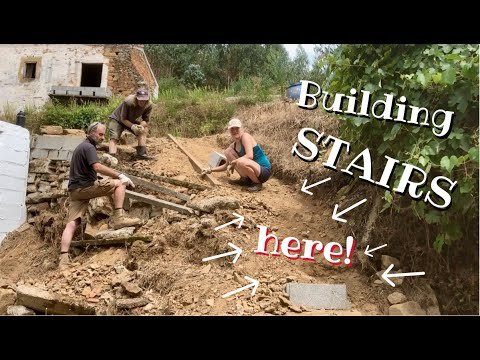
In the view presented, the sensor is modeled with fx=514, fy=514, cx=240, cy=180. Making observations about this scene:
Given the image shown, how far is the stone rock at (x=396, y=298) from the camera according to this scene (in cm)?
392

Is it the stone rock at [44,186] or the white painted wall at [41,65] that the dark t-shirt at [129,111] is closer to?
the white painted wall at [41,65]

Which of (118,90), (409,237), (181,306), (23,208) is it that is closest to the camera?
(181,306)

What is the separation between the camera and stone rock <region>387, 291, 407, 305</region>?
12.9 feet

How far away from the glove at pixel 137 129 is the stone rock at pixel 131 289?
5.48ft

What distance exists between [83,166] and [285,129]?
1867 mm

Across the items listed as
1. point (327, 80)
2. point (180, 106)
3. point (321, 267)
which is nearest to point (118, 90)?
point (180, 106)

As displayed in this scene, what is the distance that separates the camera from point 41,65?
478 centimetres

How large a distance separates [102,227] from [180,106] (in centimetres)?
147

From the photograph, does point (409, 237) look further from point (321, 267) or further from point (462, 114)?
point (462, 114)

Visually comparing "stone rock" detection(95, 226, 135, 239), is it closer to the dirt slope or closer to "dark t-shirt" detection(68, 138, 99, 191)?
the dirt slope

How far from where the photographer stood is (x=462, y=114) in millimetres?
3928

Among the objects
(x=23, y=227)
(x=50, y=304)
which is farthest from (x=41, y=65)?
(x=50, y=304)

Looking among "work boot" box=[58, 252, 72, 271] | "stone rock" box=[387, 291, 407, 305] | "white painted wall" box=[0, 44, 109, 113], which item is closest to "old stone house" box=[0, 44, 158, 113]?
"white painted wall" box=[0, 44, 109, 113]

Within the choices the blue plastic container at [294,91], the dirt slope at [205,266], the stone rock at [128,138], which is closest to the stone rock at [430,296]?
the dirt slope at [205,266]
